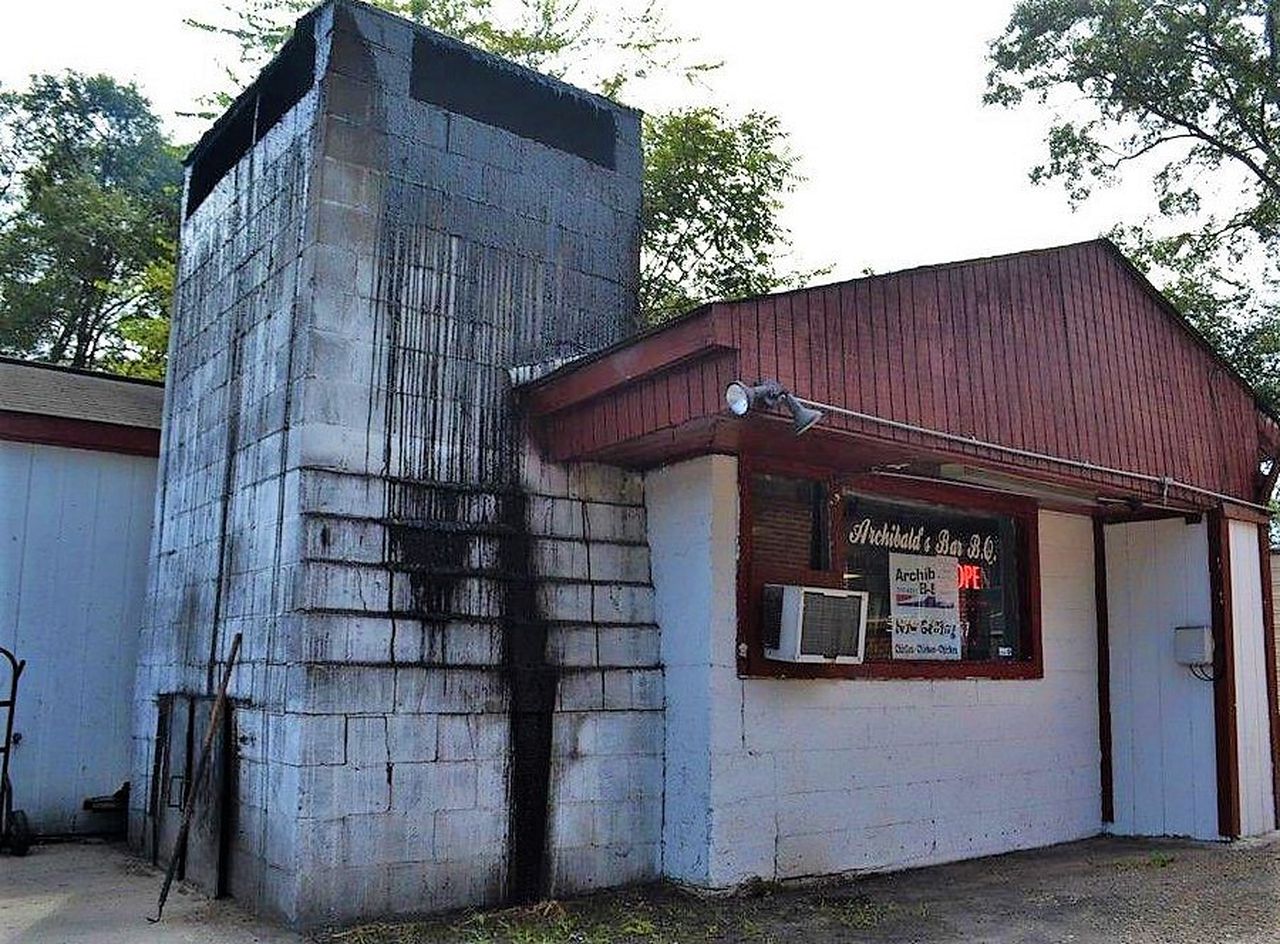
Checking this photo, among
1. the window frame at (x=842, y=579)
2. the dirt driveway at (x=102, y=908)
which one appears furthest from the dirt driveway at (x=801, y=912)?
the window frame at (x=842, y=579)

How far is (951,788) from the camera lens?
7.45 metres

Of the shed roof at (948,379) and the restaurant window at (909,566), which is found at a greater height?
the shed roof at (948,379)

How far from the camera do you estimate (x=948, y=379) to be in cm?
638

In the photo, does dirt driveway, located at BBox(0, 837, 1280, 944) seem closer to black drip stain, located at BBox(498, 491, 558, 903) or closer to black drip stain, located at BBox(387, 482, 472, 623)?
black drip stain, located at BBox(498, 491, 558, 903)

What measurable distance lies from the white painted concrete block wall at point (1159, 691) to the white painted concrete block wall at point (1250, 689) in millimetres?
225

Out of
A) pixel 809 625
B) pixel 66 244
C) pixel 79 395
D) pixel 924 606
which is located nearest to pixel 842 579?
pixel 809 625

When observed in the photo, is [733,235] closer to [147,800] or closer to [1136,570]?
[1136,570]

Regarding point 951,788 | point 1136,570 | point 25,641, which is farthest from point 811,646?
point 25,641

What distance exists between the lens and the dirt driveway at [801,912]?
5348mm

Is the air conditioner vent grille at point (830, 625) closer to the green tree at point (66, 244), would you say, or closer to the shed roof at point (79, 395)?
the shed roof at point (79, 395)

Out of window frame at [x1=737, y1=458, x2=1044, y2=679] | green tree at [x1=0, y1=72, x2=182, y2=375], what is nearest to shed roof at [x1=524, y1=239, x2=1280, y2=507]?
window frame at [x1=737, y1=458, x2=1044, y2=679]

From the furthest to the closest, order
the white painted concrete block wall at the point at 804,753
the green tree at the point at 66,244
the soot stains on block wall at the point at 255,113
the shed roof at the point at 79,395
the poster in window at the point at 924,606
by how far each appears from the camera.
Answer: the green tree at the point at 66,244 < the shed roof at the point at 79,395 < the poster in window at the point at 924,606 < the soot stains on block wall at the point at 255,113 < the white painted concrete block wall at the point at 804,753

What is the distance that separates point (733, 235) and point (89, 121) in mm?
18872

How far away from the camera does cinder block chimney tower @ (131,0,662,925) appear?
561 centimetres
